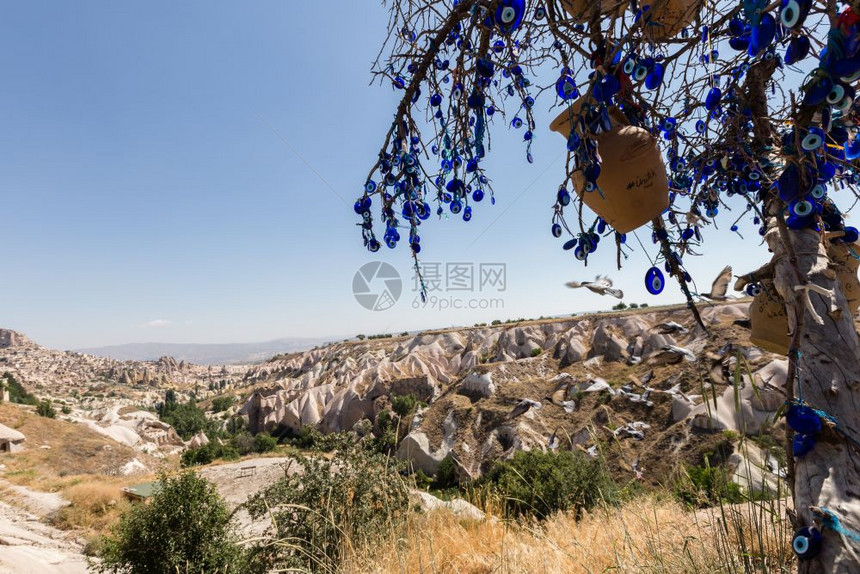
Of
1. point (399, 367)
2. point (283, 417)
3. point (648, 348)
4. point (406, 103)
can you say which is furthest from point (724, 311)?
point (283, 417)

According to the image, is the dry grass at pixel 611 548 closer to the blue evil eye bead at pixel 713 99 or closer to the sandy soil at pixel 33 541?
the blue evil eye bead at pixel 713 99

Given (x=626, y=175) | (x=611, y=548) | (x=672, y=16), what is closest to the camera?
(x=626, y=175)

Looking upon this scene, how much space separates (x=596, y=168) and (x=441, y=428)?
77.6ft

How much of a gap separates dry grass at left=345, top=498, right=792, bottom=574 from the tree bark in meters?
0.53

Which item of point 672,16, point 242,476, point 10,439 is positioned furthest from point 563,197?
point 10,439

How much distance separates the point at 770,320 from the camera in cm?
176

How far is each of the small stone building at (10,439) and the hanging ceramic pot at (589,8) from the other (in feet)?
129

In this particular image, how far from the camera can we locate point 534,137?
240 centimetres

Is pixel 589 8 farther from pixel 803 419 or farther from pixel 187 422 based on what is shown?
pixel 187 422

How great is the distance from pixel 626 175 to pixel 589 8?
0.62 meters

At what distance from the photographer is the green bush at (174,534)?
573cm

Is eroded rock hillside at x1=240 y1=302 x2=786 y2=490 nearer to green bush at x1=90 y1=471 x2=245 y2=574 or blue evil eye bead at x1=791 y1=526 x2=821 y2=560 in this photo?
blue evil eye bead at x1=791 y1=526 x2=821 y2=560

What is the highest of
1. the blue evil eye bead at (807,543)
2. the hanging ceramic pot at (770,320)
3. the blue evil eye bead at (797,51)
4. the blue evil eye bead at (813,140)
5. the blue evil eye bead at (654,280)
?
the blue evil eye bead at (797,51)

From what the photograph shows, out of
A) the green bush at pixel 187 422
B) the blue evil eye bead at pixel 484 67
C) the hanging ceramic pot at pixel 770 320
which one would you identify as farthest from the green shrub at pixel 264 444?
the blue evil eye bead at pixel 484 67
